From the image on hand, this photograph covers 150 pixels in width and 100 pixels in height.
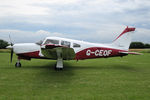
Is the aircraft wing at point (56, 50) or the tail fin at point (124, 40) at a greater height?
the tail fin at point (124, 40)

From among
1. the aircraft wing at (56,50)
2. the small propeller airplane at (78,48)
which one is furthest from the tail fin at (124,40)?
the aircraft wing at (56,50)

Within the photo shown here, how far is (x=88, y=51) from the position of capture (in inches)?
347

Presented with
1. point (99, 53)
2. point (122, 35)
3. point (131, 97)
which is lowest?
point (131, 97)

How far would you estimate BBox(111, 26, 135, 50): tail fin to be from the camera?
944cm

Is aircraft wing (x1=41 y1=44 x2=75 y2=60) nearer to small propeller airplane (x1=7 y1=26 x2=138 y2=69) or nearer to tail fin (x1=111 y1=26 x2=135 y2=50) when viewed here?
small propeller airplane (x1=7 y1=26 x2=138 y2=69)

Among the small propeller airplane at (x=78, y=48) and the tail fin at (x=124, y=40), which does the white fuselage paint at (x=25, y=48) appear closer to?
the small propeller airplane at (x=78, y=48)

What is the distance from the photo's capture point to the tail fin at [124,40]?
31.0 ft

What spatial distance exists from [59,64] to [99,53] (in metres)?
3.03

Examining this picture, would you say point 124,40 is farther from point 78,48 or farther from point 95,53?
point 78,48

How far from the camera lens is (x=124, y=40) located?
9.52 meters

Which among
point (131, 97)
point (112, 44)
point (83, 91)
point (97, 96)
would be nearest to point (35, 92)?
point (83, 91)

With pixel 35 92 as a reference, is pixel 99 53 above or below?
above

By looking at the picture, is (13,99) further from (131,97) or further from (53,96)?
(131,97)

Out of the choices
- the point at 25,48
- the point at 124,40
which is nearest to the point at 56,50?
the point at 25,48
